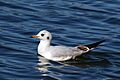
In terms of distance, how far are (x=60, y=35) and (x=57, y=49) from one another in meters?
2.34

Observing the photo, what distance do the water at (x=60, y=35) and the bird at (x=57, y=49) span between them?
19 cm

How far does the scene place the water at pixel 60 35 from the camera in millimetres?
16312

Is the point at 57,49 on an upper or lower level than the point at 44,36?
lower

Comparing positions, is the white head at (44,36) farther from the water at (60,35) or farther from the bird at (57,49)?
the water at (60,35)

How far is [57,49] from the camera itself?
1741 centimetres

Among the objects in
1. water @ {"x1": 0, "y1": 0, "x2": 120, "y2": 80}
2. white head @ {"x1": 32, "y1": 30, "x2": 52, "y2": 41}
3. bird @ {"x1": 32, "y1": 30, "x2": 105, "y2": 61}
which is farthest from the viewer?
white head @ {"x1": 32, "y1": 30, "x2": 52, "y2": 41}

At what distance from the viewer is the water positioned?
642 inches

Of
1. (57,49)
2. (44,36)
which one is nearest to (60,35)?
(44,36)

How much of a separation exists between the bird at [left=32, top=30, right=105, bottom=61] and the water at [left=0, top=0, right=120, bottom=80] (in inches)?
7.6

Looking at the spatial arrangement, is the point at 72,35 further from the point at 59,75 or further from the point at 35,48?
the point at 59,75

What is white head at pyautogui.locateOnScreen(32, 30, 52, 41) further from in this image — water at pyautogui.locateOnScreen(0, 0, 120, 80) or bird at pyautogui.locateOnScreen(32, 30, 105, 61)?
water at pyautogui.locateOnScreen(0, 0, 120, 80)

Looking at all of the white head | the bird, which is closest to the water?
the bird

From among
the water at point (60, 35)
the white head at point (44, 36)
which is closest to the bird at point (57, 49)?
the white head at point (44, 36)

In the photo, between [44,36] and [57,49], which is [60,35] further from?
[57,49]
